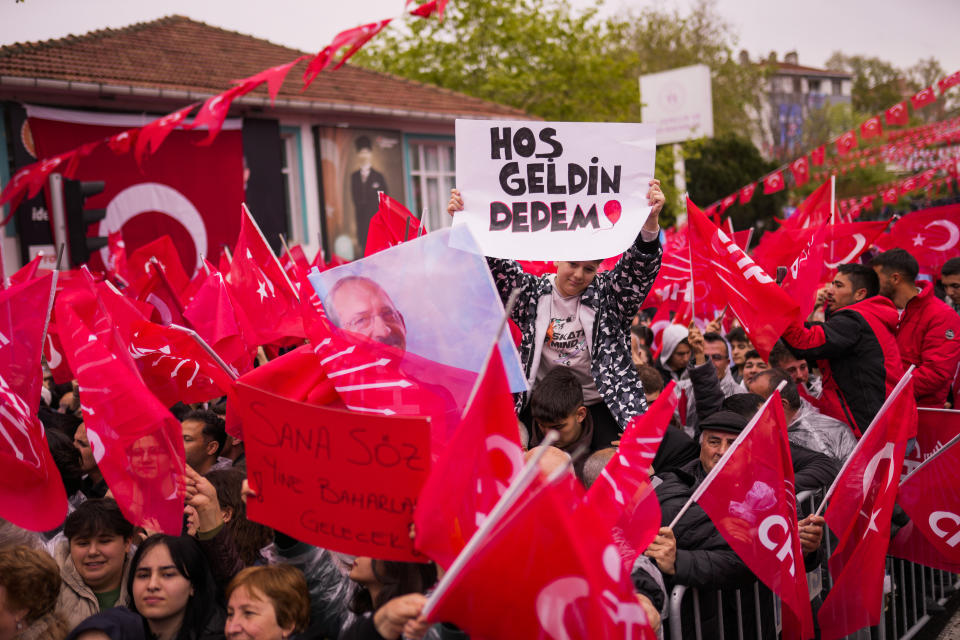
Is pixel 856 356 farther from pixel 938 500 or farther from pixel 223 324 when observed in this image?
pixel 223 324

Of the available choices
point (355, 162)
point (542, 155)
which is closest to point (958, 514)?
point (542, 155)

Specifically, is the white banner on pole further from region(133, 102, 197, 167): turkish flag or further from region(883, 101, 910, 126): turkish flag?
region(883, 101, 910, 126): turkish flag

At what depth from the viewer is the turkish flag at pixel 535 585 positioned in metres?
2.22

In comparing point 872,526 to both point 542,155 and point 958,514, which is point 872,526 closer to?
point 958,514

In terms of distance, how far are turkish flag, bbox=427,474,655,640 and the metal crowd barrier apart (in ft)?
3.67

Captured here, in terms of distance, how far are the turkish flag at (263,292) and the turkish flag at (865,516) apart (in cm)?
325

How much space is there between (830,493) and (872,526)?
20 centimetres

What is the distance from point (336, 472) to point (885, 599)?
323cm

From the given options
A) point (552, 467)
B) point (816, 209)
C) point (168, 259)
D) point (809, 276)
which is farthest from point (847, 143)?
point (552, 467)

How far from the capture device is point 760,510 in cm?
336

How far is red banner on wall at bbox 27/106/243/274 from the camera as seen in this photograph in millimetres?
15594

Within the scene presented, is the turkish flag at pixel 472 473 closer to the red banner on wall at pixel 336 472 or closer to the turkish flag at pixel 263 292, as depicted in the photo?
the red banner on wall at pixel 336 472

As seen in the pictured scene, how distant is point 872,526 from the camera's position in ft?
12.1

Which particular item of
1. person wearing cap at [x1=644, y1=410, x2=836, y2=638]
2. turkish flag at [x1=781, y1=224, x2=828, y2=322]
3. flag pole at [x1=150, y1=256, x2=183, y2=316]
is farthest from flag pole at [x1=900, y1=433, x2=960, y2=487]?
flag pole at [x1=150, y1=256, x2=183, y2=316]
